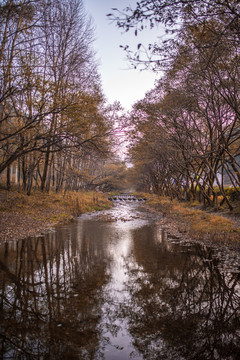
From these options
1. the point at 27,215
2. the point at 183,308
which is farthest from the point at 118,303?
the point at 27,215

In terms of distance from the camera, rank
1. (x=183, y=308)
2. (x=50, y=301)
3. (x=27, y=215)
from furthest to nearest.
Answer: (x=27, y=215) < (x=50, y=301) < (x=183, y=308)

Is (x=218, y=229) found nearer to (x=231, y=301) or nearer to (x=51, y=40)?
(x=231, y=301)

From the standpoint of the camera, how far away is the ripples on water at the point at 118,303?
10.8ft

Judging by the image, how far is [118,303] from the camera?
15.0 ft

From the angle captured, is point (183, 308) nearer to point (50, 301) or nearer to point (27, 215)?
point (50, 301)

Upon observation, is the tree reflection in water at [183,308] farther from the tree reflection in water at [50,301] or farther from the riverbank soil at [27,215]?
Result: the riverbank soil at [27,215]

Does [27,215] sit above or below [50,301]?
above

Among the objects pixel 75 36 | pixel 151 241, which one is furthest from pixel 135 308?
pixel 75 36

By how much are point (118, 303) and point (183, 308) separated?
1203 millimetres

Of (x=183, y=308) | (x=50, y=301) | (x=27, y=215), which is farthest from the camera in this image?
(x=27, y=215)

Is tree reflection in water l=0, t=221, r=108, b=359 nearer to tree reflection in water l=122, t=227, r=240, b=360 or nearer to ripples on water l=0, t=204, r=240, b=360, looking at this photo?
ripples on water l=0, t=204, r=240, b=360

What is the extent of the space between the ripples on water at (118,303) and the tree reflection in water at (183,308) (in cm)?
1

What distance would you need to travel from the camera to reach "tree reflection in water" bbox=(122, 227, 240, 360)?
10.8 ft

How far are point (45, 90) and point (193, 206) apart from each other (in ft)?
51.4
